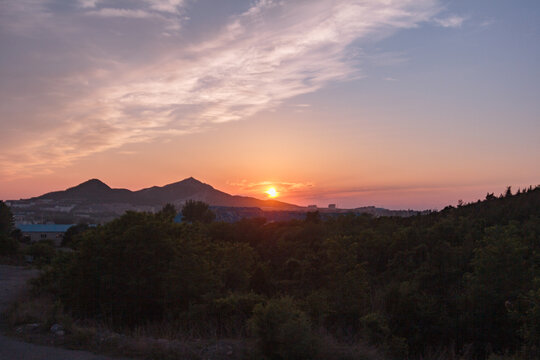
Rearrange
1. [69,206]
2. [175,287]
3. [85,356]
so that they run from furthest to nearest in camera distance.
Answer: [69,206]
[175,287]
[85,356]

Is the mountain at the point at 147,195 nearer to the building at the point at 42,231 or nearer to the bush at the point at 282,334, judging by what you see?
the building at the point at 42,231

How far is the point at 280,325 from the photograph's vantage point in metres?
7.07

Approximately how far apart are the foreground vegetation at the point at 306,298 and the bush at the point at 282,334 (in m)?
0.02

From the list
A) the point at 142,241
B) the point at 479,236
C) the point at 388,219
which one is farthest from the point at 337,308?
the point at 388,219

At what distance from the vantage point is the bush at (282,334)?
695 cm

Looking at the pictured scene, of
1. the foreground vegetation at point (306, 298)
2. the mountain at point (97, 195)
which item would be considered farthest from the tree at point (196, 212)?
the mountain at point (97, 195)

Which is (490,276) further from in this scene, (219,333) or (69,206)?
(69,206)

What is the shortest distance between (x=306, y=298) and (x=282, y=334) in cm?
573

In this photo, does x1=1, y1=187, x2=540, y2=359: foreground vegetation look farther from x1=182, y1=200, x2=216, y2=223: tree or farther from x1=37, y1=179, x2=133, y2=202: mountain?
x1=37, y1=179, x2=133, y2=202: mountain

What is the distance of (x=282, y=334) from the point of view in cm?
695

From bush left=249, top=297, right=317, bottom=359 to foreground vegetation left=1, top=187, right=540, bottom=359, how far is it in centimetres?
2

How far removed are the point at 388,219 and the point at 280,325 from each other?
21.2 meters

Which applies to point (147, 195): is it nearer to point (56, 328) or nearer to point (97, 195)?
point (97, 195)

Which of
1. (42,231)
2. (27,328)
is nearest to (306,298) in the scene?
(27,328)
